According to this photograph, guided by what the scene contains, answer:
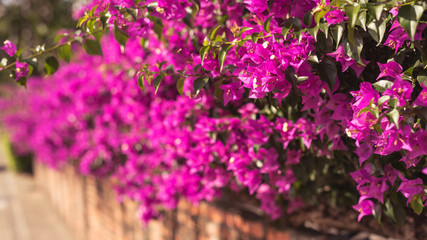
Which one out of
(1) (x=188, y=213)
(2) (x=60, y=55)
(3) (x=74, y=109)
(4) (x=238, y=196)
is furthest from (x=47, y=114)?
(2) (x=60, y=55)

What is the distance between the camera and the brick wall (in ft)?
8.81

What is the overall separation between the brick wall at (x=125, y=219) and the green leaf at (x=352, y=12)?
5.07 ft

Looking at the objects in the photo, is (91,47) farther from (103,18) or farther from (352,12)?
(352,12)

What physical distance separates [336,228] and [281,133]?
0.93 metres

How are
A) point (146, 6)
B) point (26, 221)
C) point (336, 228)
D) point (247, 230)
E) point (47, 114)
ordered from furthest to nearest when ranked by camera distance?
point (26, 221), point (47, 114), point (247, 230), point (336, 228), point (146, 6)

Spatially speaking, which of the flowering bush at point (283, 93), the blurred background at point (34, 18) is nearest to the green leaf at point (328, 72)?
the flowering bush at point (283, 93)

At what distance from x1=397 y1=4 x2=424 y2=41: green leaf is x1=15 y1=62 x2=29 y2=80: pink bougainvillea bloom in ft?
4.23

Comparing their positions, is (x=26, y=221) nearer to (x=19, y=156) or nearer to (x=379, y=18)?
(x=19, y=156)

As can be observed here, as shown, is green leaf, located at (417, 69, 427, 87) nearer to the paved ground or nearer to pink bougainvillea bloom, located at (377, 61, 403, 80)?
pink bougainvillea bloom, located at (377, 61, 403, 80)

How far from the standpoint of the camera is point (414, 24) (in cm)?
87

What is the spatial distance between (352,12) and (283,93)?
0.88 ft

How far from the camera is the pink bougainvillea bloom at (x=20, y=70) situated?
157cm

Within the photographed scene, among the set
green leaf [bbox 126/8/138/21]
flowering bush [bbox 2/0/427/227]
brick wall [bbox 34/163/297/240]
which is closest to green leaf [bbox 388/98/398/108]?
flowering bush [bbox 2/0/427/227]

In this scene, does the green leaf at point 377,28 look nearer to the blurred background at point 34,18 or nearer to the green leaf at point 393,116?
the green leaf at point 393,116
